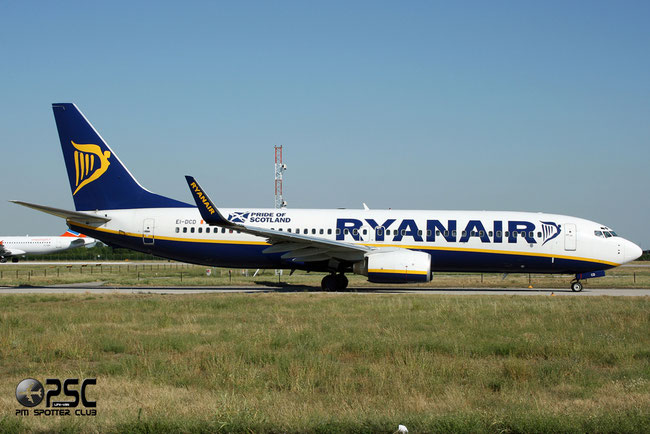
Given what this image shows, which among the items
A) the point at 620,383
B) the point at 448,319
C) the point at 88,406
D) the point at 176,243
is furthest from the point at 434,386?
the point at 176,243

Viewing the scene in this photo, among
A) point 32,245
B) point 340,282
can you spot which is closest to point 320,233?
point 340,282

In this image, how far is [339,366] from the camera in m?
10.1

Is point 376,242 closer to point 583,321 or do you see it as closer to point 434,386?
point 583,321

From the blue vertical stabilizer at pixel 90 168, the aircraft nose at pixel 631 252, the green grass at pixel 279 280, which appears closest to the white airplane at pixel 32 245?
the green grass at pixel 279 280

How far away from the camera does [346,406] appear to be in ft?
25.1

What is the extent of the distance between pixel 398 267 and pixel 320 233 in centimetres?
448

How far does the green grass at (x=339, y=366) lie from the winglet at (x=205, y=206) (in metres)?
6.26

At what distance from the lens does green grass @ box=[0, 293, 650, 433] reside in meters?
7.00

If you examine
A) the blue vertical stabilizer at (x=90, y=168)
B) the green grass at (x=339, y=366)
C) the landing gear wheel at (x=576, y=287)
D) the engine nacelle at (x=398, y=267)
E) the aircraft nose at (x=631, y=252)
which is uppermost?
the blue vertical stabilizer at (x=90, y=168)

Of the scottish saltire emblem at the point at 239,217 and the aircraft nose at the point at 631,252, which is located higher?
the scottish saltire emblem at the point at 239,217

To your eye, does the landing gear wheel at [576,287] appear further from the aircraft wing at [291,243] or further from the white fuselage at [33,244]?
the white fuselage at [33,244]

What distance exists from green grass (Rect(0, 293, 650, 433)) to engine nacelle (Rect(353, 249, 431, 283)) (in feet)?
20.0

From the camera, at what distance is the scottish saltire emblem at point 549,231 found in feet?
88.8

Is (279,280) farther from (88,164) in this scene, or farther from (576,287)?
(576,287)
